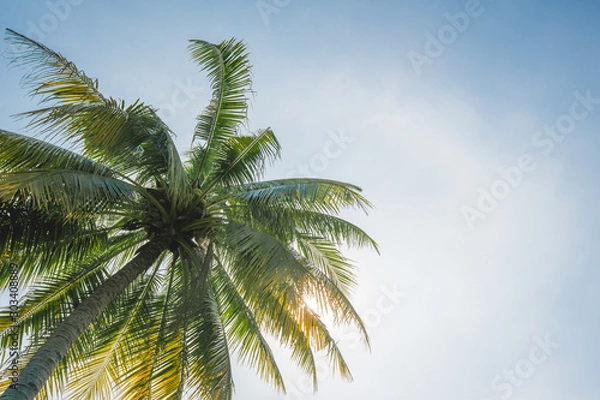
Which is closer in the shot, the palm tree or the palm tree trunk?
the palm tree trunk

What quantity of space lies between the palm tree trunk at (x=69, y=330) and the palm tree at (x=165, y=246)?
26mm

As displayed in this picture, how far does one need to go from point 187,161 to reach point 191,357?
3724 millimetres

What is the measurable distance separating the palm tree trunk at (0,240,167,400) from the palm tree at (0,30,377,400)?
0.03 meters

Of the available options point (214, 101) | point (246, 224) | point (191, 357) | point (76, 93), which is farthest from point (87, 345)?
point (214, 101)

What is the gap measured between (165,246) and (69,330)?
2.28m

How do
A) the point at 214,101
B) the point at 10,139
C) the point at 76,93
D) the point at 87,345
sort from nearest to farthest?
the point at 10,139 < the point at 76,93 < the point at 87,345 < the point at 214,101

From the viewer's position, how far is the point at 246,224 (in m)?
8.13

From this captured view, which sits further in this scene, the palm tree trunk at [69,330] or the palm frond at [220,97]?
the palm frond at [220,97]

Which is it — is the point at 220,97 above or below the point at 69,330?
above

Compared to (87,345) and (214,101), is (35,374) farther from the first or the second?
(214,101)

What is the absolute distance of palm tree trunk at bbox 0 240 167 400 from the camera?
214 inches

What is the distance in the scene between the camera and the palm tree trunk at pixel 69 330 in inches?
214

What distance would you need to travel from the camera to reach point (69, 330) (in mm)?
6359

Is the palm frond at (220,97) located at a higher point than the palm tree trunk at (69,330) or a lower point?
higher
